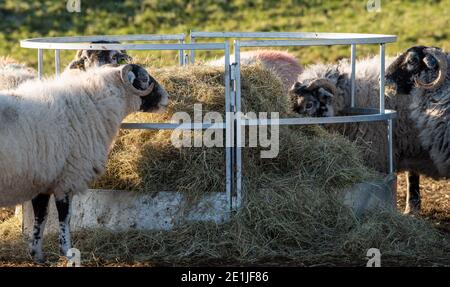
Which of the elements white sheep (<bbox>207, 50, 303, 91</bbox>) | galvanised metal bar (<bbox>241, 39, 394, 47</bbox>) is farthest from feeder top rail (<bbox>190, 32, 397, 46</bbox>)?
white sheep (<bbox>207, 50, 303, 91</bbox>)

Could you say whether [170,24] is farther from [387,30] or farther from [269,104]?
[269,104]

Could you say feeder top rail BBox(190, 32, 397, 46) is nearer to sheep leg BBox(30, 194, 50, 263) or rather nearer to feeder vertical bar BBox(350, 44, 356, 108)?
feeder vertical bar BBox(350, 44, 356, 108)

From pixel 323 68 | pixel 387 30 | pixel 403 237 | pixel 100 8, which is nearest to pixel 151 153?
pixel 403 237

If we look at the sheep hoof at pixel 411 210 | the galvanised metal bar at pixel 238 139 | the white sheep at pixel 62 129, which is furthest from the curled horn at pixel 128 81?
the sheep hoof at pixel 411 210

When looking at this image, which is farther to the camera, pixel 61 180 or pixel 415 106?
pixel 415 106

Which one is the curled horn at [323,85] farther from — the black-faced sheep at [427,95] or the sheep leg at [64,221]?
the sheep leg at [64,221]

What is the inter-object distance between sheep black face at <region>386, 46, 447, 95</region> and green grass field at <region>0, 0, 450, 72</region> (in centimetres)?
1382

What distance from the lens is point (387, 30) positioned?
25.0 meters

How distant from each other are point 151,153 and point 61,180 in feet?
3.22

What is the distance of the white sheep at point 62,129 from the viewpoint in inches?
297

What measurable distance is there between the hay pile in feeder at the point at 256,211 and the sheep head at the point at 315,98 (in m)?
1.01

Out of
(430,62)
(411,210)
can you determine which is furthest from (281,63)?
(411,210)

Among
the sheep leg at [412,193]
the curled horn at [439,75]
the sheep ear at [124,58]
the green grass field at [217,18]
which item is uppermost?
the green grass field at [217,18]

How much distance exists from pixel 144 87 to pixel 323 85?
2523 millimetres
